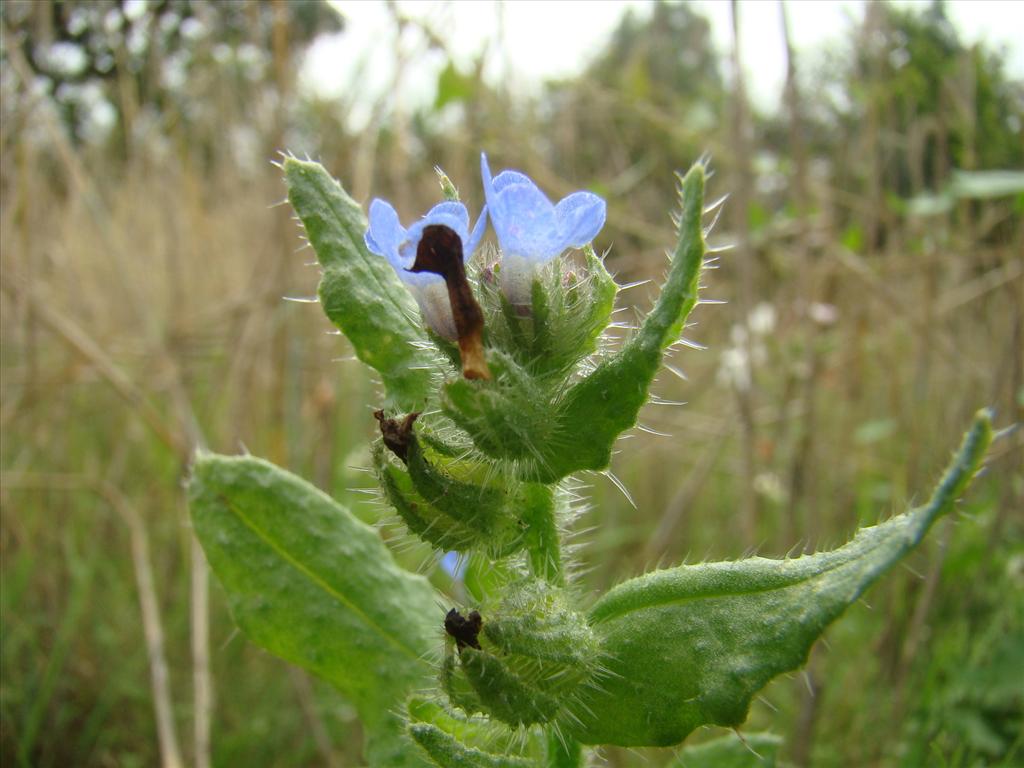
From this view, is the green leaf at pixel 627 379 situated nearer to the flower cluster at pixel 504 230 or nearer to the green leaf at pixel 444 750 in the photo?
the flower cluster at pixel 504 230

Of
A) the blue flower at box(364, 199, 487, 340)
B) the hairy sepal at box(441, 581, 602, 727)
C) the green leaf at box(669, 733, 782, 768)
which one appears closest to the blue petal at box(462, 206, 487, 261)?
the blue flower at box(364, 199, 487, 340)

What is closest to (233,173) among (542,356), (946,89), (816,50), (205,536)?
(816,50)

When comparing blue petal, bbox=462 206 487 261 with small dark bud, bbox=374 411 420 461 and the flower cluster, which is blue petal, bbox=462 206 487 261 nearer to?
the flower cluster

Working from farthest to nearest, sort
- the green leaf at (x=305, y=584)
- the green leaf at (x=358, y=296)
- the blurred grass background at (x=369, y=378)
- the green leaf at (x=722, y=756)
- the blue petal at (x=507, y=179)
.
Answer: the blurred grass background at (x=369, y=378) → the green leaf at (x=722, y=756) → the green leaf at (x=305, y=584) → the green leaf at (x=358, y=296) → the blue petal at (x=507, y=179)

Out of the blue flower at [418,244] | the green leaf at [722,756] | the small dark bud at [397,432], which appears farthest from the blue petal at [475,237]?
the green leaf at [722,756]

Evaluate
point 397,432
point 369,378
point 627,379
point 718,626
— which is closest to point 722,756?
point 718,626

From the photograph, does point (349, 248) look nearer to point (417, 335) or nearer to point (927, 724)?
point (417, 335)
